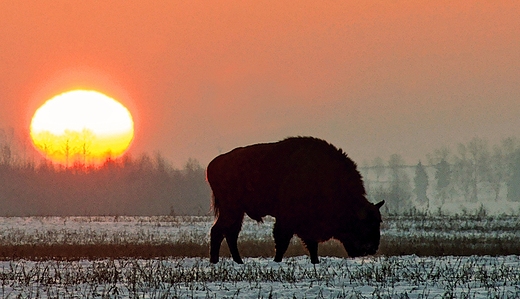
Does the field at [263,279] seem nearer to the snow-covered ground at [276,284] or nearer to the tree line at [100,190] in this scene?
the snow-covered ground at [276,284]

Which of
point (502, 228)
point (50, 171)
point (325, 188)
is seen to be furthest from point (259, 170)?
point (50, 171)

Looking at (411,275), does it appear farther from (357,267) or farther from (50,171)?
(50,171)

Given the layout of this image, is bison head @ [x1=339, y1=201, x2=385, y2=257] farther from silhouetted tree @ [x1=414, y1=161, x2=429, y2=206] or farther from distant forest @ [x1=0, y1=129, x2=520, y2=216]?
silhouetted tree @ [x1=414, y1=161, x2=429, y2=206]

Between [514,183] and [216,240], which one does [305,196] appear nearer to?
[216,240]

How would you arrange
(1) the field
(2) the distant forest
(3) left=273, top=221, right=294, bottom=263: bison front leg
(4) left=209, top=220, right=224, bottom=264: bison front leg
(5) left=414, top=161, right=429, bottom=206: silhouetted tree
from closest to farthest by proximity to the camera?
(1) the field < (3) left=273, top=221, right=294, bottom=263: bison front leg < (4) left=209, top=220, right=224, bottom=264: bison front leg < (2) the distant forest < (5) left=414, top=161, right=429, bottom=206: silhouetted tree

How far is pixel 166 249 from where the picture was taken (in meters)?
20.1

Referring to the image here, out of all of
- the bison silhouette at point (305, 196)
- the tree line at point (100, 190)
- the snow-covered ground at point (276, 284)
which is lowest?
the snow-covered ground at point (276, 284)

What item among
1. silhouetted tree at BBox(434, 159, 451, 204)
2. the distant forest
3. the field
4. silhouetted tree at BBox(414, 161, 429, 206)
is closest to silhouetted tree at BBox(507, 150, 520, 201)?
silhouetted tree at BBox(434, 159, 451, 204)

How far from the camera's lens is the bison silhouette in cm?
1655

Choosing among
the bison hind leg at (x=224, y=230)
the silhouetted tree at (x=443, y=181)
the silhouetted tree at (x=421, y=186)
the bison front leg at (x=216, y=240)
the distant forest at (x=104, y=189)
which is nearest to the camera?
the bison front leg at (x=216, y=240)

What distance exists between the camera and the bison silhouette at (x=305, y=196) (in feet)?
54.3

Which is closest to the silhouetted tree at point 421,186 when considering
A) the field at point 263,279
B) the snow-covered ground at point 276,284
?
the field at point 263,279

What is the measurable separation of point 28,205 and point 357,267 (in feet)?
304

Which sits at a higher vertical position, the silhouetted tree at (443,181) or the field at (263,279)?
the silhouetted tree at (443,181)
